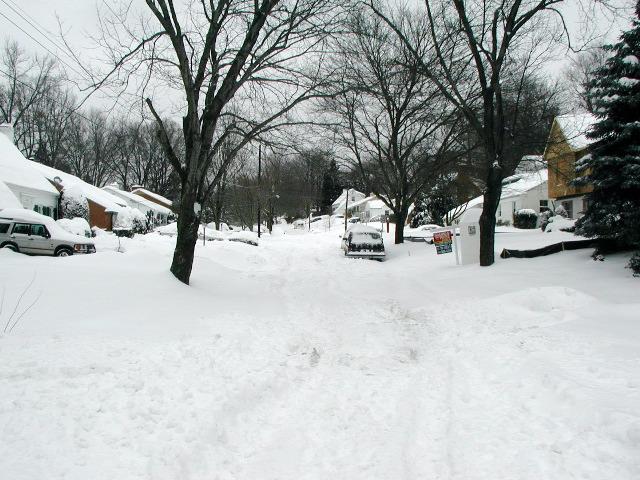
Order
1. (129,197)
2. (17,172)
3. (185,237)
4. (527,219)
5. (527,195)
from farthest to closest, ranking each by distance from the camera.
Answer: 1. (129,197)
2. (527,195)
3. (527,219)
4. (17,172)
5. (185,237)

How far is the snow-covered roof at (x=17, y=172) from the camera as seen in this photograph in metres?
24.8

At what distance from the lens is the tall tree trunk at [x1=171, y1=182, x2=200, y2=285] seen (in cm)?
1058

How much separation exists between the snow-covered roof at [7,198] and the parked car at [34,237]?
6.33 meters

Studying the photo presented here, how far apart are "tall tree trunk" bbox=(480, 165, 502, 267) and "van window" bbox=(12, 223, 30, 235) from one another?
15.9 metres

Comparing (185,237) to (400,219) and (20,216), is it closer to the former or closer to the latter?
(20,216)

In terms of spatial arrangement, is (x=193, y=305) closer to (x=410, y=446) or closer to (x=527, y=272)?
(x=410, y=446)

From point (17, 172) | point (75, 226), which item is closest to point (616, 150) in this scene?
point (75, 226)

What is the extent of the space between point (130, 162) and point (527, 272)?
66550mm

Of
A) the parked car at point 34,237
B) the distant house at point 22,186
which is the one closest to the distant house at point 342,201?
the distant house at point 22,186

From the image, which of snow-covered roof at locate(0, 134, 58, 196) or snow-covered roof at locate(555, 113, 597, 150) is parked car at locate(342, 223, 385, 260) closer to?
snow-covered roof at locate(555, 113, 597, 150)

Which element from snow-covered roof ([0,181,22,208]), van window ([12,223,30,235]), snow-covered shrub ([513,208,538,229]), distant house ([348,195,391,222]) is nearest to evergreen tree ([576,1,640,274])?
van window ([12,223,30,235])

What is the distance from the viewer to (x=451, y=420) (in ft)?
14.0

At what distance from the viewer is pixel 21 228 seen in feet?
53.2

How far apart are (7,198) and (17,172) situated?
4609 mm
